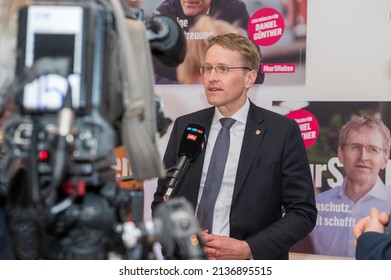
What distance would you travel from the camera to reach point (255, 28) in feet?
7.92

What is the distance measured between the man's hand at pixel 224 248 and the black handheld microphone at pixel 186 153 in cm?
30

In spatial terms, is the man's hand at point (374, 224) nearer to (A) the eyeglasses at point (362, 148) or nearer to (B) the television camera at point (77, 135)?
(B) the television camera at point (77, 135)

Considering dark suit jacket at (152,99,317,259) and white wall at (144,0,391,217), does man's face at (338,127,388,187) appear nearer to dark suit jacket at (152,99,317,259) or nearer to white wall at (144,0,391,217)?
white wall at (144,0,391,217)

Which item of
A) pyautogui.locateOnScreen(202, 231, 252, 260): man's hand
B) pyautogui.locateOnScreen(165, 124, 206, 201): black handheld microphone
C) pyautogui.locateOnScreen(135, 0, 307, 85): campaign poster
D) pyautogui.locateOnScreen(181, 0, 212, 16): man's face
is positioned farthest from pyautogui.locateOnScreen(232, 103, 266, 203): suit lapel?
pyautogui.locateOnScreen(181, 0, 212, 16): man's face

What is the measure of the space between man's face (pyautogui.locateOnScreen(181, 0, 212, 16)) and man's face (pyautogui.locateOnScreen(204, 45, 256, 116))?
607 mm

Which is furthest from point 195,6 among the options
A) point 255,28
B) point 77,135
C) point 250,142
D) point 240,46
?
point 77,135

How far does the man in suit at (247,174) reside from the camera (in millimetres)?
1763

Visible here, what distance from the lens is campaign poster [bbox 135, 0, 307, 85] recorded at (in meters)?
2.37

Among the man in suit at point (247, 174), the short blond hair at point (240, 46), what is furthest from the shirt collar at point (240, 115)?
the short blond hair at point (240, 46)

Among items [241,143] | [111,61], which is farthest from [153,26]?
[241,143]

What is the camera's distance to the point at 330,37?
92.4 inches

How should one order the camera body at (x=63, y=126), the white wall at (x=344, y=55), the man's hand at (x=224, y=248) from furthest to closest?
the white wall at (x=344, y=55) → the man's hand at (x=224, y=248) → the camera body at (x=63, y=126)

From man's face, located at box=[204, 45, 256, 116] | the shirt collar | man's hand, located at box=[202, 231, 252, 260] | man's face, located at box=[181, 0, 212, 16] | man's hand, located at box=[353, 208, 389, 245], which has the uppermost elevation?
man's face, located at box=[181, 0, 212, 16]
